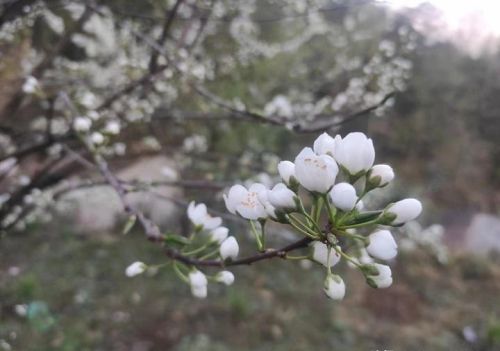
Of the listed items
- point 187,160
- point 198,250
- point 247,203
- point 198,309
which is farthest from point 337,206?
point 198,309

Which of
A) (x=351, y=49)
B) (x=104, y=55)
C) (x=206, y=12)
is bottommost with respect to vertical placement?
(x=351, y=49)

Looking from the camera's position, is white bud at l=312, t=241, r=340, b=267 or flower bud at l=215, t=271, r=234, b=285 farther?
flower bud at l=215, t=271, r=234, b=285

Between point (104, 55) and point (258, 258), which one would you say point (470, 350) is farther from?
point (258, 258)

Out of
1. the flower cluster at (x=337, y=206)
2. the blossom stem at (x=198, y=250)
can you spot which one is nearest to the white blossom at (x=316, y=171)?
the flower cluster at (x=337, y=206)

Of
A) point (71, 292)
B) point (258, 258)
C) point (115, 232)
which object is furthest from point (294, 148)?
point (258, 258)

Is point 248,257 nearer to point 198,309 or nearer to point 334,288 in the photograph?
point 334,288

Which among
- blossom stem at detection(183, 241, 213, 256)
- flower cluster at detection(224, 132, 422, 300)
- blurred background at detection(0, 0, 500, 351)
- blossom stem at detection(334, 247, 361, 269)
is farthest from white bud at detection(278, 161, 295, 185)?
blurred background at detection(0, 0, 500, 351)

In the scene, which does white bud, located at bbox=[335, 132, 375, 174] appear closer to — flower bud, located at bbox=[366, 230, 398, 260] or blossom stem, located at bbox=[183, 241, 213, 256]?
flower bud, located at bbox=[366, 230, 398, 260]
